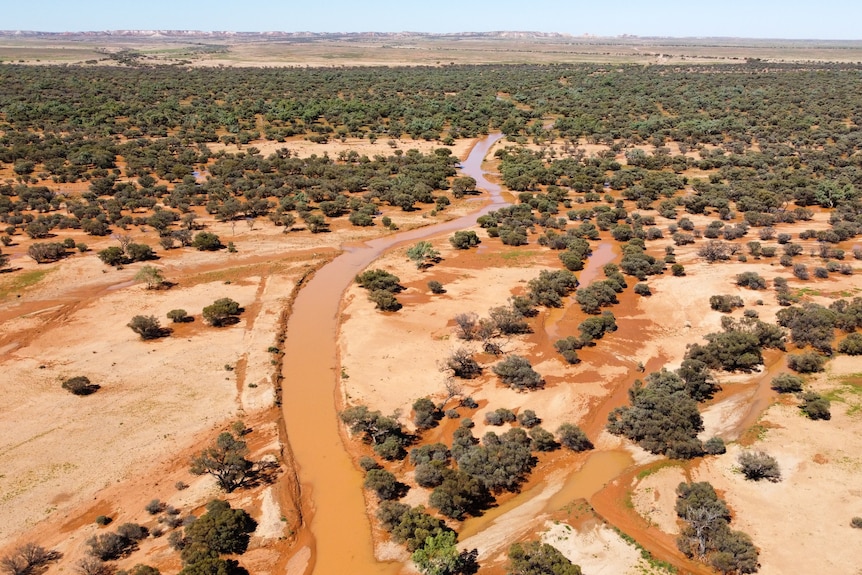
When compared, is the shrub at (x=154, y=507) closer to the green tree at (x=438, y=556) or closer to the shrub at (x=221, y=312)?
the green tree at (x=438, y=556)

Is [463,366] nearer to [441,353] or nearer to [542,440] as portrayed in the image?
[441,353]

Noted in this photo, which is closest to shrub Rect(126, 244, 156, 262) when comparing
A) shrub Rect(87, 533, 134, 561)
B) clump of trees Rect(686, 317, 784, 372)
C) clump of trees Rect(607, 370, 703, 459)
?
shrub Rect(87, 533, 134, 561)

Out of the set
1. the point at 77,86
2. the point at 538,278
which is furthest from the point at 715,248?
the point at 77,86

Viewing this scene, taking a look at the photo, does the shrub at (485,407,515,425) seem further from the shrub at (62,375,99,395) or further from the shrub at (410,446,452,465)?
the shrub at (62,375,99,395)

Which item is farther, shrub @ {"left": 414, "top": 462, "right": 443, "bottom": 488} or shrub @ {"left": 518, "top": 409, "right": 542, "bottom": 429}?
shrub @ {"left": 518, "top": 409, "right": 542, "bottom": 429}

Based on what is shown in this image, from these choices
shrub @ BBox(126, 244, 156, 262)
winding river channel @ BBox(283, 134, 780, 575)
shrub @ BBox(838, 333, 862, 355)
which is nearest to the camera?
winding river channel @ BBox(283, 134, 780, 575)
